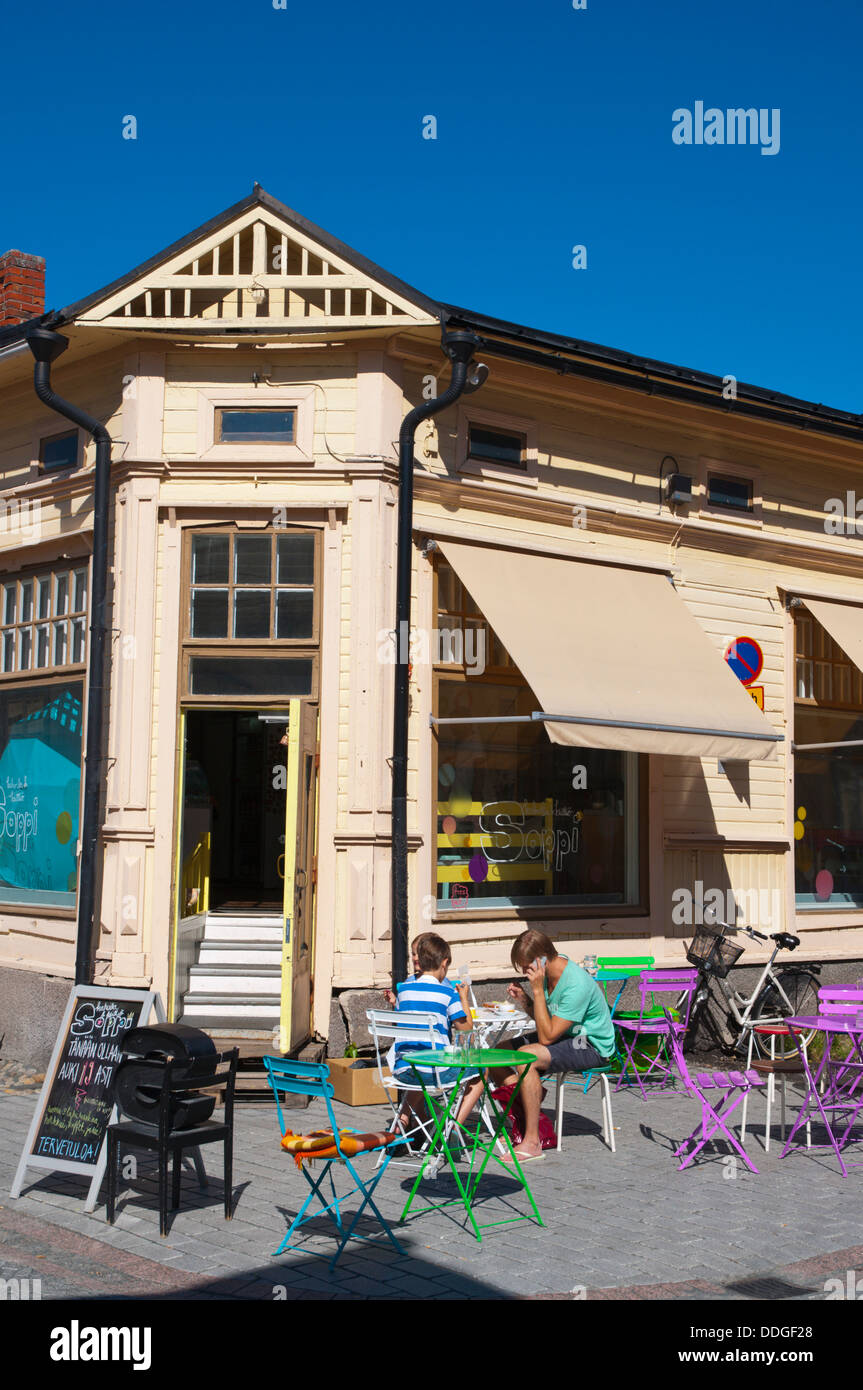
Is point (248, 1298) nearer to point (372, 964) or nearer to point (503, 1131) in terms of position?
point (503, 1131)

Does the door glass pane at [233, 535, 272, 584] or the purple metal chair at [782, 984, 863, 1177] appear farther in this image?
the door glass pane at [233, 535, 272, 584]

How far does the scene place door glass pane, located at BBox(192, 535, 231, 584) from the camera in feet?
33.3

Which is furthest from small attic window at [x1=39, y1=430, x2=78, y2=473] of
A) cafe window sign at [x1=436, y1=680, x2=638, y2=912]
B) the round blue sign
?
the round blue sign

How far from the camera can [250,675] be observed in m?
10.1

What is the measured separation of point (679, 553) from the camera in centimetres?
1223

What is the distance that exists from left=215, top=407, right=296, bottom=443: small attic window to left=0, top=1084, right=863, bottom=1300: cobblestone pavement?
516 cm

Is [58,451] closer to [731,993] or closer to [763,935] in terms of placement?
[763,935]

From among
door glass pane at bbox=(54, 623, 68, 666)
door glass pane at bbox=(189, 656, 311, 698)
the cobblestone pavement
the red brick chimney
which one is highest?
the red brick chimney

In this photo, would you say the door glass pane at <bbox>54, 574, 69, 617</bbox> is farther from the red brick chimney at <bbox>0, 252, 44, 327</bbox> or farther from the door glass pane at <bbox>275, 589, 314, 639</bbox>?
the red brick chimney at <bbox>0, 252, 44, 327</bbox>

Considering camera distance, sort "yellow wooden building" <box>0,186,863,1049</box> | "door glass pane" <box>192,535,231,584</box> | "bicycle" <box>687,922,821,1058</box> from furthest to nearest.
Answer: "bicycle" <box>687,922,821,1058</box>, "door glass pane" <box>192,535,231,584</box>, "yellow wooden building" <box>0,186,863,1049</box>

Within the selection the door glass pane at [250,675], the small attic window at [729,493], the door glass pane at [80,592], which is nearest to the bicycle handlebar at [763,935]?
the small attic window at [729,493]

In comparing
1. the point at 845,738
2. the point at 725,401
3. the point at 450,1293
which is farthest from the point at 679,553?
the point at 450,1293

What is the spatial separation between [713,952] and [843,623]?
3.90 meters
